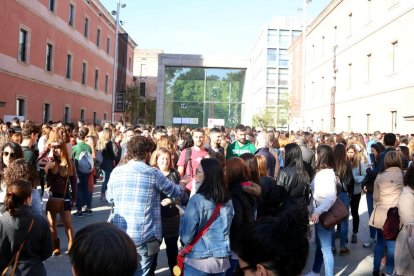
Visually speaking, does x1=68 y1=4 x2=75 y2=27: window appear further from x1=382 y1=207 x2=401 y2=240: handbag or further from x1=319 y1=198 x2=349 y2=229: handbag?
x1=382 y1=207 x2=401 y2=240: handbag

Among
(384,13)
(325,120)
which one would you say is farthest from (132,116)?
(384,13)

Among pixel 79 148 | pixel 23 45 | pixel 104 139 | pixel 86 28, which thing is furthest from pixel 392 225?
pixel 86 28

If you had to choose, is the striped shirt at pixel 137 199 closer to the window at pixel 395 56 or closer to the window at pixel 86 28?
the window at pixel 395 56

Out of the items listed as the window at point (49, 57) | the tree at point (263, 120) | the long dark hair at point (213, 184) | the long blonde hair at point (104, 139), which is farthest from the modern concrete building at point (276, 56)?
the long dark hair at point (213, 184)

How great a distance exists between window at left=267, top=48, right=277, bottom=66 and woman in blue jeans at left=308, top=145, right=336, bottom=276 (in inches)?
2741

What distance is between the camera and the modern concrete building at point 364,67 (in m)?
22.8

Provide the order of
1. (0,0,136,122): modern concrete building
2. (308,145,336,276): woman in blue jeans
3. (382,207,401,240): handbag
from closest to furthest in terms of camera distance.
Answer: (382,207,401,240): handbag
(308,145,336,276): woman in blue jeans
(0,0,136,122): modern concrete building

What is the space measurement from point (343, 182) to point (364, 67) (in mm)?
24141

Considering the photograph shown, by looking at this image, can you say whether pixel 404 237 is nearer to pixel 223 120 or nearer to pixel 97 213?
pixel 97 213

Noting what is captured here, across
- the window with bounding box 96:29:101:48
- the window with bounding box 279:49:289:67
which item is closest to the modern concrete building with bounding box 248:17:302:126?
the window with bounding box 279:49:289:67

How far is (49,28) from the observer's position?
26.8m

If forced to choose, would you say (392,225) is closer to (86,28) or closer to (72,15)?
(72,15)

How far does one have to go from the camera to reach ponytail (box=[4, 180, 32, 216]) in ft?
11.7

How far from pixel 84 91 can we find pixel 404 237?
3272cm
